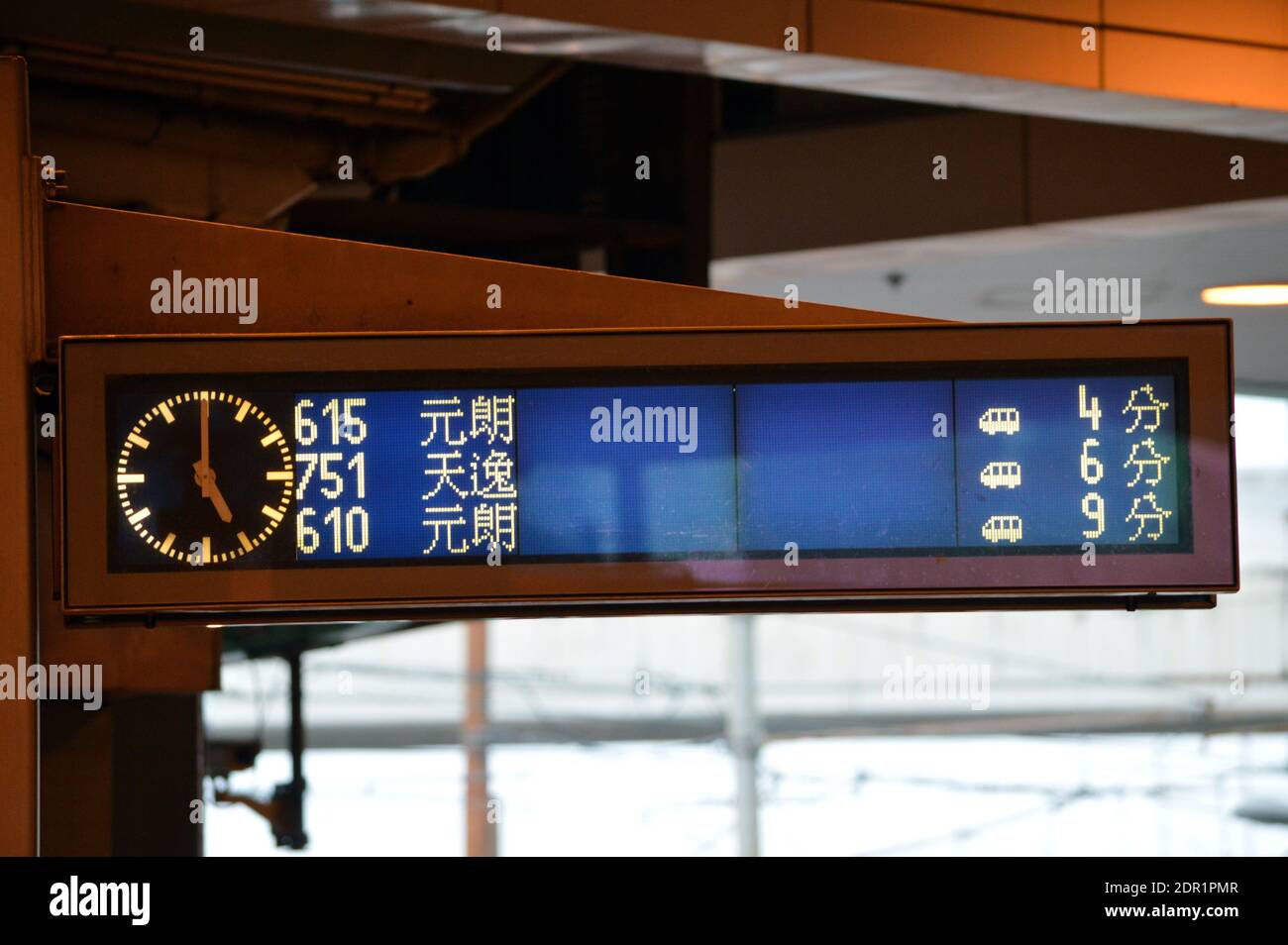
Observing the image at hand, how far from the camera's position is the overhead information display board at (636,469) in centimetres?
347

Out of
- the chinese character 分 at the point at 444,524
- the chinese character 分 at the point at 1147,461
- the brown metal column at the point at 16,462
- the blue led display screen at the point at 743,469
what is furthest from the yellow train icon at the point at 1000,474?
the brown metal column at the point at 16,462

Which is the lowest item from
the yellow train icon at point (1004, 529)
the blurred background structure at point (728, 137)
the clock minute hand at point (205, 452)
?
the yellow train icon at point (1004, 529)

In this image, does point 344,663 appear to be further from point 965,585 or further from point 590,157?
point 965,585

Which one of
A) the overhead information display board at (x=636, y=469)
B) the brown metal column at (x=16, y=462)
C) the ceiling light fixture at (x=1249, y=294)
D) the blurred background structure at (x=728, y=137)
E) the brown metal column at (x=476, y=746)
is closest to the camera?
the overhead information display board at (x=636, y=469)

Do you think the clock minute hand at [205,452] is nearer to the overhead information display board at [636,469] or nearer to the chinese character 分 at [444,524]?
the overhead information display board at [636,469]

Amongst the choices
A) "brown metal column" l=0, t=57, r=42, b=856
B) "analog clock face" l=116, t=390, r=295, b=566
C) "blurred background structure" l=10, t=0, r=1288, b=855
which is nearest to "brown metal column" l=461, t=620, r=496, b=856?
"blurred background structure" l=10, t=0, r=1288, b=855

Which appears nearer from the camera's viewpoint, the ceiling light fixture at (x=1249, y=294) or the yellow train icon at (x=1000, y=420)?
the yellow train icon at (x=1000, y=420)

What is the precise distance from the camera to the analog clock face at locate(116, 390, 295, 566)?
3.47 meters

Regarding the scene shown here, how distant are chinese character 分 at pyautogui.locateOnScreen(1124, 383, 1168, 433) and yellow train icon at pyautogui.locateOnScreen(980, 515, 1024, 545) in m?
0.30

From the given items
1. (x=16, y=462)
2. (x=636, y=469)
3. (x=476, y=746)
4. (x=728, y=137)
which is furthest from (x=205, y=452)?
(x=476, y=746)

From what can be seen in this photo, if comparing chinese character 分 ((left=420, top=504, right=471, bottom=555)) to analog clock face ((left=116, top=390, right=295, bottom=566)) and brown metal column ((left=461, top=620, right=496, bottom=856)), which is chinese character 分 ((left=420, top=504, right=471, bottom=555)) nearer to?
analog clock face ((left=116, top=390, right=295, bottom=566))

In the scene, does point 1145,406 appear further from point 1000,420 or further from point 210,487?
point 210,487

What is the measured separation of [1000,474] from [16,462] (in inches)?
82.7

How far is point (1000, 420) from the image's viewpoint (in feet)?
11.5
